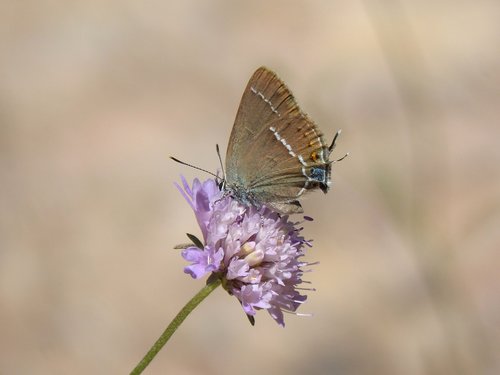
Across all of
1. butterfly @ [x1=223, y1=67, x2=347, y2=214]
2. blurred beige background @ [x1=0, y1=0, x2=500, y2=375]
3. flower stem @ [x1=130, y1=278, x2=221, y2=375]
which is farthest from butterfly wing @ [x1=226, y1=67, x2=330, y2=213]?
blurred beige background @ [x1=0, y1=0, x2=500, y2=375]

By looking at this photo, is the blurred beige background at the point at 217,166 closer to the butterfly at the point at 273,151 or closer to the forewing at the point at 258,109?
the butterfly at the point at 273,151

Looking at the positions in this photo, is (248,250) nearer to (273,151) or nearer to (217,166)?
(273,151)

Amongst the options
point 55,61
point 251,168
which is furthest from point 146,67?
point 251,168

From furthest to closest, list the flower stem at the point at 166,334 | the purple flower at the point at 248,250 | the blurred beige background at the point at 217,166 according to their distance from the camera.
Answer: the blurred beige background at the point at 217,166 < the purple flower at the point at 248,250 < the flower stem at the point at 166,334

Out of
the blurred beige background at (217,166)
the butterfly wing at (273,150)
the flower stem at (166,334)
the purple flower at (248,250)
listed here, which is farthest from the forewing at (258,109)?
the blurred beige background at (217,166)

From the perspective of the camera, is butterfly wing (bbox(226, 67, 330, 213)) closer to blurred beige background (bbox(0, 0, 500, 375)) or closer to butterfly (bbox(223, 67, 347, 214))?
butterfly (bbox(223, 67, 347, 214))

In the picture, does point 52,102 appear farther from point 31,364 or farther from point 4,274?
point 31,364
